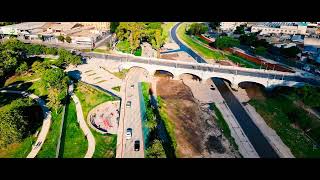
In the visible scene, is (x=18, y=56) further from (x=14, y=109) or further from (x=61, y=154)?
(x=61, y=154)

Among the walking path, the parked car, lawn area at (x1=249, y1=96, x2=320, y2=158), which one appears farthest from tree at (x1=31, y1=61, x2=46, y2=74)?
the parked car

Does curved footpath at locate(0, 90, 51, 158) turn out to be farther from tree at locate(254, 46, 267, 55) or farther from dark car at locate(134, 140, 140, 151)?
tree at locate(254, 46, 267, 55)

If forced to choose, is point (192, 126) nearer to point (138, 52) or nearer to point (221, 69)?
point (221, 69)

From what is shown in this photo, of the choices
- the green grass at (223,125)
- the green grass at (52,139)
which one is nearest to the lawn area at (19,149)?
the green grass at (52,139)

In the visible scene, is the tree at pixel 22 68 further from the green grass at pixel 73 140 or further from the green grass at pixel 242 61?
the green grass at pixel 242 61

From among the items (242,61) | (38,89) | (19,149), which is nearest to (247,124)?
(242,61)
